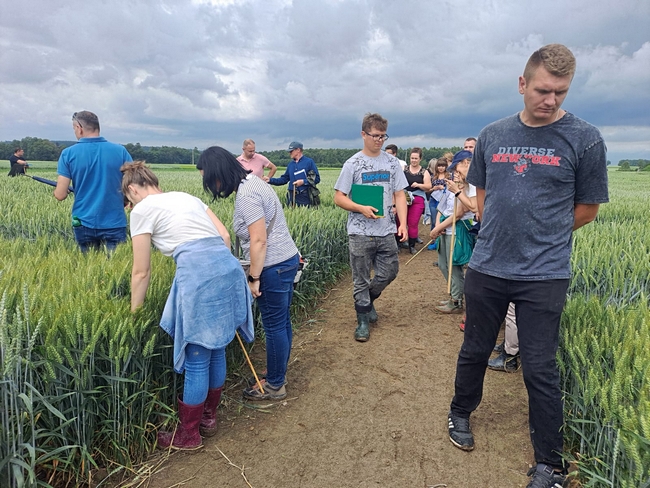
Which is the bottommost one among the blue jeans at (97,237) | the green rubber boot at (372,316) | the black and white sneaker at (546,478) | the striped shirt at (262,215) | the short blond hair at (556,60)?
the green rubber boot at (372,316)

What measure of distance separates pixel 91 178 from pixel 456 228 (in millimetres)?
3762

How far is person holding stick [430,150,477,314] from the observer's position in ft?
14.3

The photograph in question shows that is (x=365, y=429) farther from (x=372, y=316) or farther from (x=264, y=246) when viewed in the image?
(x=372, y=316)

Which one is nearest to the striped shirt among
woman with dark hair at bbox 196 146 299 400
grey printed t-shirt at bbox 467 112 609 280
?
woman with dark hair at bbox 196 146 299 400

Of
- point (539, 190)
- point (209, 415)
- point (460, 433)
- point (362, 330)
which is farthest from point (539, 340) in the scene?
point (362, 330)

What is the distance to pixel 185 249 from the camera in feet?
8.04

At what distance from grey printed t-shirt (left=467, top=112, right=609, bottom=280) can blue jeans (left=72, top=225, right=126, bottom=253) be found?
145 inches

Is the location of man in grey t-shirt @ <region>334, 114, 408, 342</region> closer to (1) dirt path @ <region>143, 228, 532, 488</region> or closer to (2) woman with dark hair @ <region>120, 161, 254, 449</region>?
(1) dirt path @ <region>143, 228, 532, 488</region>

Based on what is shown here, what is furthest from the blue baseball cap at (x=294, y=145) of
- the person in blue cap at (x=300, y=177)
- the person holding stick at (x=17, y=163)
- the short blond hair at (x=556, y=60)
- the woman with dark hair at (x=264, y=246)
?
the person holding stick at (x=17, y=163)

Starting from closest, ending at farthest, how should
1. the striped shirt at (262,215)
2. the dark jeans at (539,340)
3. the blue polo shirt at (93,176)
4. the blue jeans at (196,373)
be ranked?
1. the dark jeans at (539,340)
2. the blue jeans at (196,373)
3. the striped shirt at (262,215)
4. the blue polo shirt at (93,176)

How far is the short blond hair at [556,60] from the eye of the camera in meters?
2.00

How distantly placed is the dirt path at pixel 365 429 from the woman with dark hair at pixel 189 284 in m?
0.32

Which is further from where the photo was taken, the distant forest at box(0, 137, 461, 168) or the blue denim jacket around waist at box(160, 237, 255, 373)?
the distant forest at box(0, 137, 461, 168)

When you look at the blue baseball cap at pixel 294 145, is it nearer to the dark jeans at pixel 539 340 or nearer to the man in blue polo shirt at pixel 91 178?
the man in blue polo shirt at pixel 91 178
